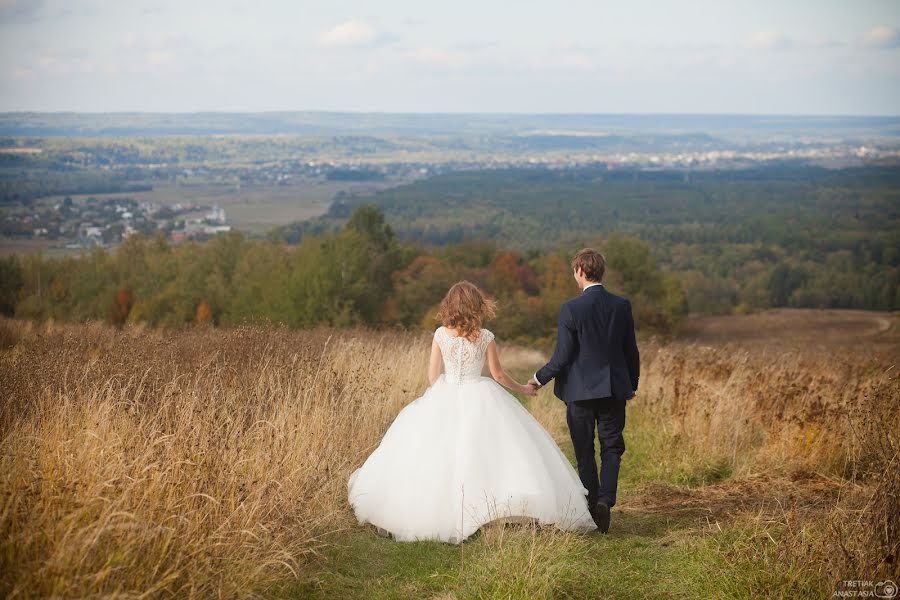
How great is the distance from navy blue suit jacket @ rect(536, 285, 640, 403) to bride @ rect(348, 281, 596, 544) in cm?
50

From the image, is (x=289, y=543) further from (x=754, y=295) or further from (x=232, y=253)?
(x=754, y=295)

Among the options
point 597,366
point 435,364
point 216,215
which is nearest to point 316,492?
point 435,364

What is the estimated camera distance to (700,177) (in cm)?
19725

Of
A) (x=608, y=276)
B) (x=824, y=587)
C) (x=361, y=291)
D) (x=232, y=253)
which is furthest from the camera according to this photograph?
(x=232, y=253)

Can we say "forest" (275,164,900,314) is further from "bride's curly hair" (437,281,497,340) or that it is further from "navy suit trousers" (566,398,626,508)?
"bride's curly hair" (437,281,497,340)

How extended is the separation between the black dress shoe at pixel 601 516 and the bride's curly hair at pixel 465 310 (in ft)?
5.21

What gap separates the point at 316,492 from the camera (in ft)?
20.1

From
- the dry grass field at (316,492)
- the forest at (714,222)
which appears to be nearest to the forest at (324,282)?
the forest at (714,222)

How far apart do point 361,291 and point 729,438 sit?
143 ft

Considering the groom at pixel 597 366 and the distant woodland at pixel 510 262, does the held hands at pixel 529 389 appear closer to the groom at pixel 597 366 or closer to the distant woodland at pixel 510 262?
the groom at pixel 597 366

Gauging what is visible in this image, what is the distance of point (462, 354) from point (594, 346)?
1002 mm

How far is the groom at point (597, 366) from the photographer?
249 inches

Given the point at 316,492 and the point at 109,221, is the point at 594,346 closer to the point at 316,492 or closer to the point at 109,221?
the point at 316,492

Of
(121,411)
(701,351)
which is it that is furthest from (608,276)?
(121,411)
